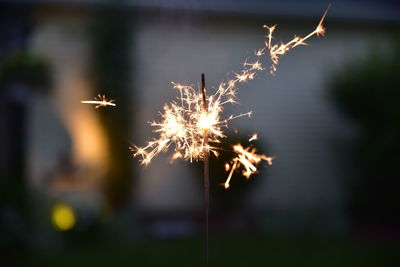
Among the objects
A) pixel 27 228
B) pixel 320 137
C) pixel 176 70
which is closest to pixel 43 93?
pixel 176 70

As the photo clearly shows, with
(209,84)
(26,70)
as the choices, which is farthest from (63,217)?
(209,84)

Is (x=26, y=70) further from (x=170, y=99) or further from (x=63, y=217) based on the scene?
(x=63, y=217)

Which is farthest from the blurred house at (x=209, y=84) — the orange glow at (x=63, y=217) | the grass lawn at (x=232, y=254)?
the grass lawn at (x=232, y=254)

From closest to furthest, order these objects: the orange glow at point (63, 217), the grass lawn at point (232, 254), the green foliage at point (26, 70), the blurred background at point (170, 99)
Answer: the grass lawn at point (232, 254) → the orange glow at point (63, 217) → the blurred background at point (170, 99) → the green foliage at point (26, 70)

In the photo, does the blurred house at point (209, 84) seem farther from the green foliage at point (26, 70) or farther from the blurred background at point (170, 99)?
the green foliage at point (26, 70)

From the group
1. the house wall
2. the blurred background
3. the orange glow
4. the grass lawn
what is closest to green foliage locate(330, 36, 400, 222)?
the blurred background

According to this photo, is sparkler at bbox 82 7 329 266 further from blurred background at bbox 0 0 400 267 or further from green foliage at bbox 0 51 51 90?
green foliage at bbox 0 51 51 90
